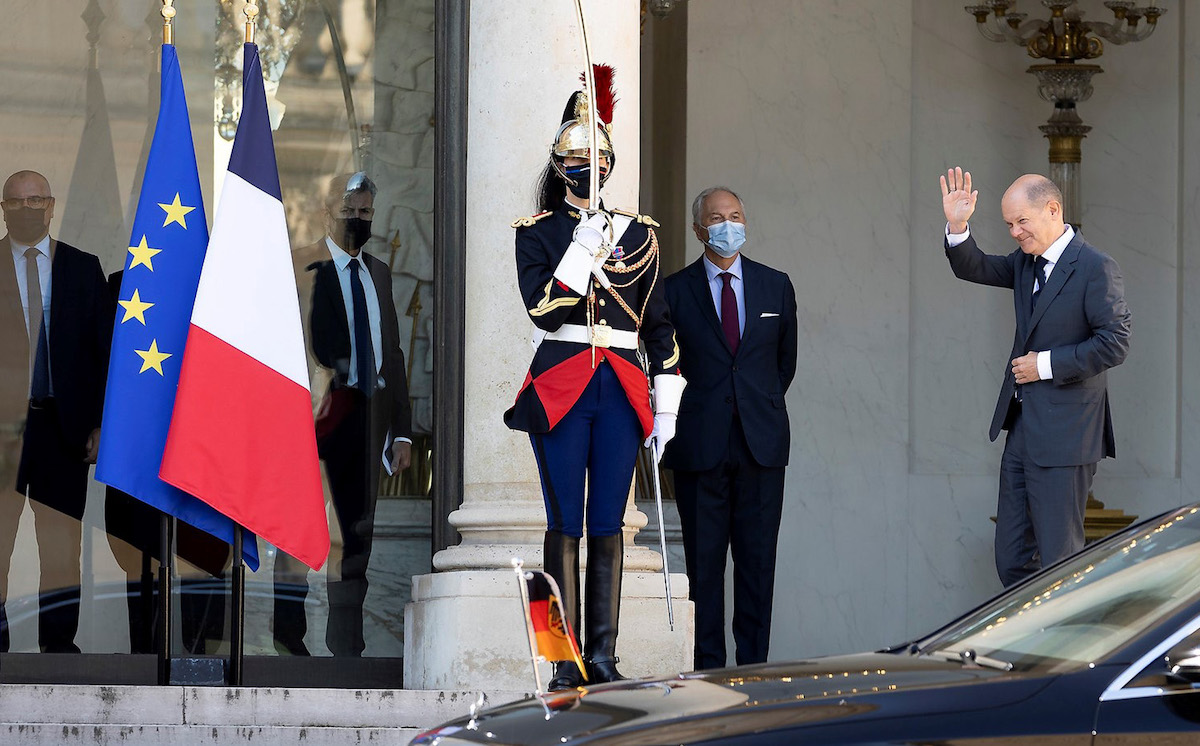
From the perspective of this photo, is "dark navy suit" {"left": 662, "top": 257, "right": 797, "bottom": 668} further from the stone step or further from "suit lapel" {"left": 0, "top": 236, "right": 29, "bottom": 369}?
"suit lapel" {"left": 0, "top": 236, "right": 29, "bottom": 369}

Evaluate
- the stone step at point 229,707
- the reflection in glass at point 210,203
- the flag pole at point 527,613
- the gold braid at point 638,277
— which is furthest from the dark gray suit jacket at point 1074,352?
the flag pole at point 527,613

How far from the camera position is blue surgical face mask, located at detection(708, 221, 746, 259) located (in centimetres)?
806

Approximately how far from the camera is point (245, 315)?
7148mm

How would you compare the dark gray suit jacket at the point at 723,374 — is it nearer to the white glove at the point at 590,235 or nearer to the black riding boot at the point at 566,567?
the black riding boot at the point at 566,567

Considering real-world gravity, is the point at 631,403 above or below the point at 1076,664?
above

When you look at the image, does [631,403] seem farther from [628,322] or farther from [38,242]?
[38,242]

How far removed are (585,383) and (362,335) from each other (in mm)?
2223

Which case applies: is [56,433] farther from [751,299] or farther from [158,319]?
[751,299]

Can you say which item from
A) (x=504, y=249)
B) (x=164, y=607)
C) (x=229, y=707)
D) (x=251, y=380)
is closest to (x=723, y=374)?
(x=504, y=249)

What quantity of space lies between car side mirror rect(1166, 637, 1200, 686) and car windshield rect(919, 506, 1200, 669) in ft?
0.43

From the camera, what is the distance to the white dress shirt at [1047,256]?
705 centimetres

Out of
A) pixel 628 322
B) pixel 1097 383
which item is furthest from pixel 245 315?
pixel 1097 383

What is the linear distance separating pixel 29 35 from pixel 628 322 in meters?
3.54

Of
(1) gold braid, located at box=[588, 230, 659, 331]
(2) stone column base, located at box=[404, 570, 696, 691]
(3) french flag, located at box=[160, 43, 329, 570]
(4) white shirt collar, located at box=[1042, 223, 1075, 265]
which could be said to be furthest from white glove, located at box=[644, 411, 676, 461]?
(4) white shirt collar, located at box=[1042, 223, 1075, 265]
